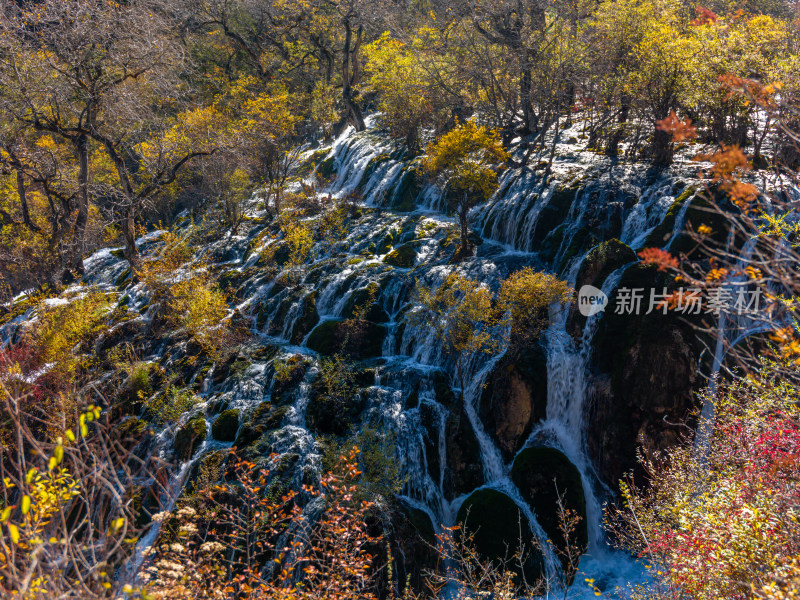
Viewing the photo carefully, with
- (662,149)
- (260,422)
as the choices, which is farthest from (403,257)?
(662,149)

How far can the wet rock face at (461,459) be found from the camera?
1320 centimetres

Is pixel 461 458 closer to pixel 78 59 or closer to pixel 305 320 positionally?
pixel 305 320

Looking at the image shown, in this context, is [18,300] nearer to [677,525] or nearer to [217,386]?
[217,386]

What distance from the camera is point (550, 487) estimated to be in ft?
41.7

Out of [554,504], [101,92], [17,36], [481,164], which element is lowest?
[554,504]

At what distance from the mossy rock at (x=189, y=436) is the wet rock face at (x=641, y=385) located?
12.6m

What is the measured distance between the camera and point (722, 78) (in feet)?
17.2

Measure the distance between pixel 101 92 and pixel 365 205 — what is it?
47.7 ft

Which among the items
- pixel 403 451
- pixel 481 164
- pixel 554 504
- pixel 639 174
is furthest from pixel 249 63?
pixel 554 504

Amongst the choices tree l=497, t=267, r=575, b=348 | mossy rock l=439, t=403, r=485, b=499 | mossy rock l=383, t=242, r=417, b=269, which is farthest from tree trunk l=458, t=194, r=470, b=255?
mossy rock l=439, t=403, r=485, b=499

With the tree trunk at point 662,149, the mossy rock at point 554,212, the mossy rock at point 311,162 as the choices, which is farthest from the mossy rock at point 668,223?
the mossy rock at point 311,162

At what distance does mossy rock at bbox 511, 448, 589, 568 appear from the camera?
484 inches

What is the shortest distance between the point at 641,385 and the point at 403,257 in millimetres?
11253

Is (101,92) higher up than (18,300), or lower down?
higher up
